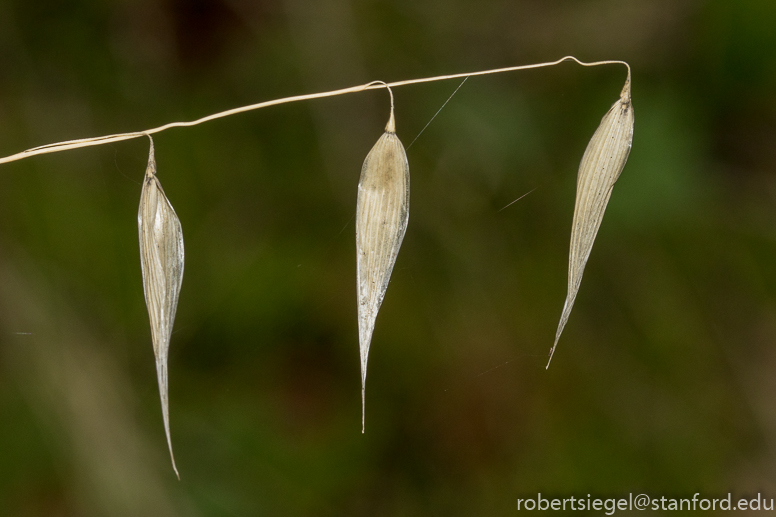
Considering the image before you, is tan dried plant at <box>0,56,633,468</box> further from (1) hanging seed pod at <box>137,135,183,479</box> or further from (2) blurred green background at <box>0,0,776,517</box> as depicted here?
(2) blurred green background at <box>0,0,776,517</box>

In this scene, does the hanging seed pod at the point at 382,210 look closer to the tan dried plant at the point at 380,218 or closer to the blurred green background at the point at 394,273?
the tan dried plant at the point at 380,218

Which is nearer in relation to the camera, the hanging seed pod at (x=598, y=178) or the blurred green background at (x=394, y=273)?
the hanging seed pod at (x=598, y=178)

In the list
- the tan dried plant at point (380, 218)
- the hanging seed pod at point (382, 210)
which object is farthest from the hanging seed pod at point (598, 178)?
the hanging seed pod at point (382, 210)

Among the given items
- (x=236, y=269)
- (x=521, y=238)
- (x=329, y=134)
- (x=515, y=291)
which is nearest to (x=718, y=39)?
(x=521, y=238)

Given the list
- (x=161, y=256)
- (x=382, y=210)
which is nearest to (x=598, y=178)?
(x=382, y=210)

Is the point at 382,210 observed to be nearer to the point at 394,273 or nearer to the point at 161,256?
the point at 161,256

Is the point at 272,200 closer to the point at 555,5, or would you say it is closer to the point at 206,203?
the point at 206,203
